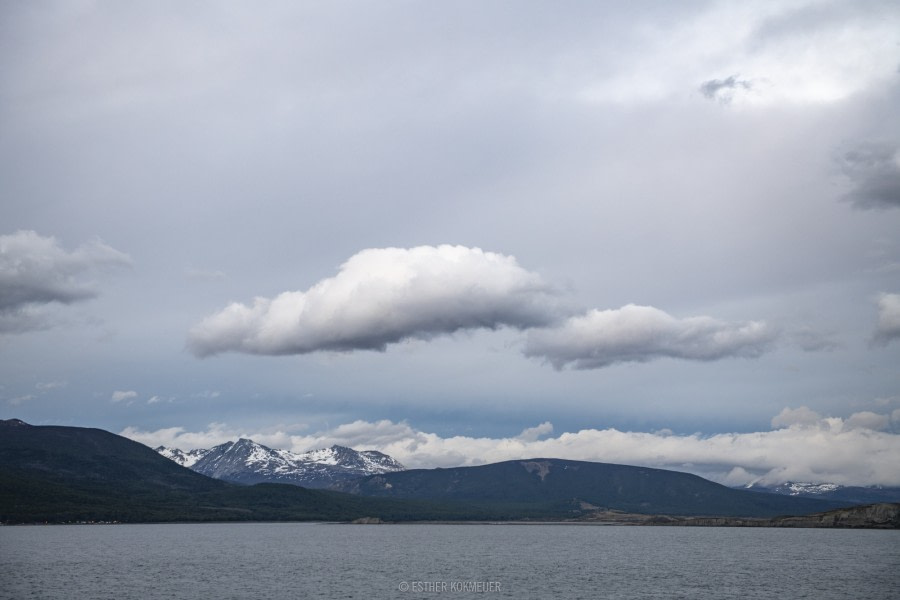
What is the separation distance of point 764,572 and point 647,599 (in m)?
68.1

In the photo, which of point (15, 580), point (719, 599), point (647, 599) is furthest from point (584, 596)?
point (15, 580)

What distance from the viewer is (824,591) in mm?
143875

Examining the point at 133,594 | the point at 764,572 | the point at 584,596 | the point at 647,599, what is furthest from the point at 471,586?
the point at 764,572

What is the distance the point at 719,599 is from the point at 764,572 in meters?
60.2

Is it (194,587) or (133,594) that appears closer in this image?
(133,594)

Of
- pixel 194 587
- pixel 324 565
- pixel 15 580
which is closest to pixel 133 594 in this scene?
pixel 194 587

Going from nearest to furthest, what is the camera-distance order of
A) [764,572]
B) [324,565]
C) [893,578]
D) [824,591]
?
[824,591] → [893,578] → [764,572] → [324,565]

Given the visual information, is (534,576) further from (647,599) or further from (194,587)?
(194,587)

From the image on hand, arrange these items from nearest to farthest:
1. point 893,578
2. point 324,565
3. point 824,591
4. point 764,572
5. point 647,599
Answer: point 647,599 → point 824,591 → point 893,578 → point 764,572 → point 324,565

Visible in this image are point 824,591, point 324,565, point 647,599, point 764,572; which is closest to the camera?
point 647,599

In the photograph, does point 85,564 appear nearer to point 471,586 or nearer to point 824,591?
point 471,586

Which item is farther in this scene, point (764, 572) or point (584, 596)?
point (764, 572)

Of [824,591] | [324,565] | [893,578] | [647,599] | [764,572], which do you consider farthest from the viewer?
[324,565]

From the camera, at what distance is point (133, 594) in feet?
443
